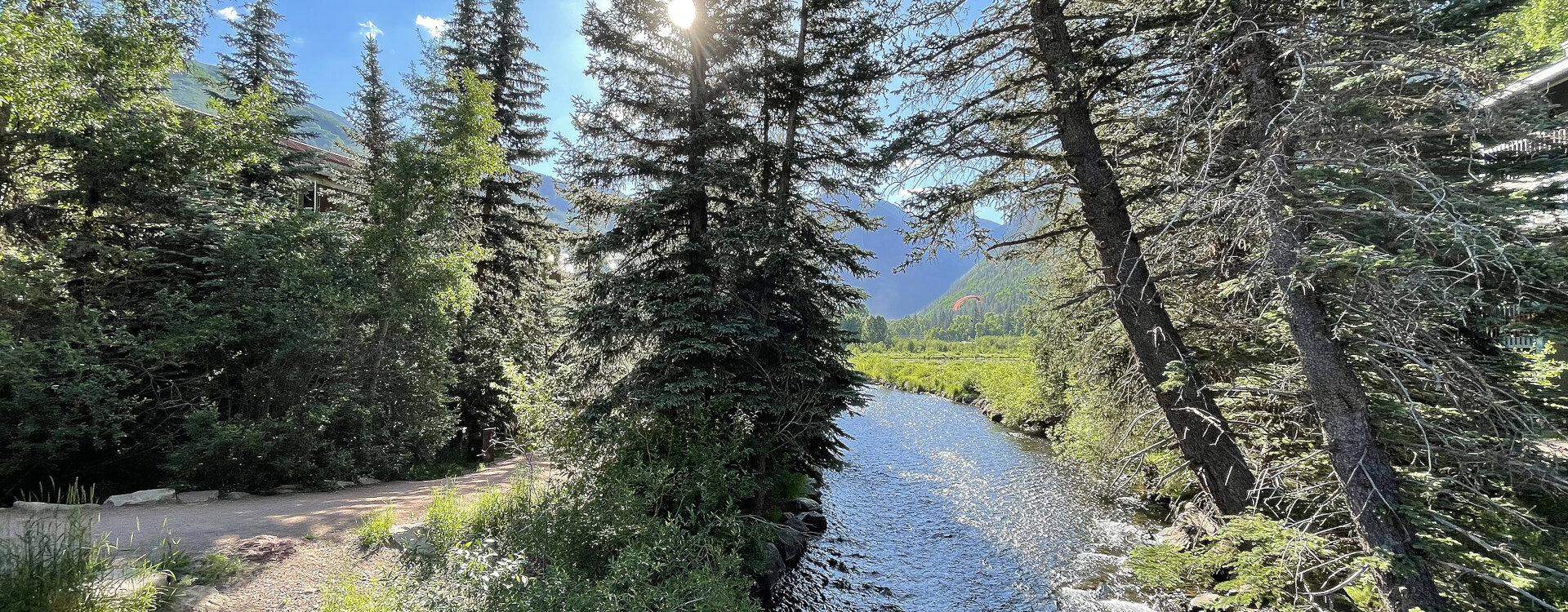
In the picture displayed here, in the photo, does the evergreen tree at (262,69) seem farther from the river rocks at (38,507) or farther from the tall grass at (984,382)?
the tall grass at (984,382)

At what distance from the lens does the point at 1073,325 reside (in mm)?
9203

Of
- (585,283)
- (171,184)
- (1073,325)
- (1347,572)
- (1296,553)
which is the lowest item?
(1347,572)

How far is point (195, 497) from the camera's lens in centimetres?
738

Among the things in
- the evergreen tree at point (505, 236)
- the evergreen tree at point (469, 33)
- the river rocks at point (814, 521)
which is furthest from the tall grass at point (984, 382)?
the evergreen tree at point (469, 33)

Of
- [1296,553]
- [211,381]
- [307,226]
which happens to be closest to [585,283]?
[307,226]

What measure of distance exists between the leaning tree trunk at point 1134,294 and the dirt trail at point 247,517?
8989 millimetres

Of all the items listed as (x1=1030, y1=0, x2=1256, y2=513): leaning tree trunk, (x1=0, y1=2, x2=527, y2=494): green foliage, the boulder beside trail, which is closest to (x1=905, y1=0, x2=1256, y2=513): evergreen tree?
(x1=1030, y1=0, x2=1256, y2=513): leaning tree trunk

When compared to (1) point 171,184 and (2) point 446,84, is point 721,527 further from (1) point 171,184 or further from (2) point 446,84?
(2) point 446,84

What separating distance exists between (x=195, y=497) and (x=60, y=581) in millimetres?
5282

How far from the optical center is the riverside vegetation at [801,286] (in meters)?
3.88

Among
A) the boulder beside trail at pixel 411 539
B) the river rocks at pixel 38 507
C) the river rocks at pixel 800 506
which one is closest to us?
the boulder beside trail at pixel 411 539

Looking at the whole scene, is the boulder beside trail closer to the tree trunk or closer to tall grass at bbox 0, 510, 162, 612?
tall grass at bbox 0, 510, 162, 612

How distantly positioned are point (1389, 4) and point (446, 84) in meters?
14.8

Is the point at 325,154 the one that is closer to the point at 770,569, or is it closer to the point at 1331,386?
the point at 770,569
